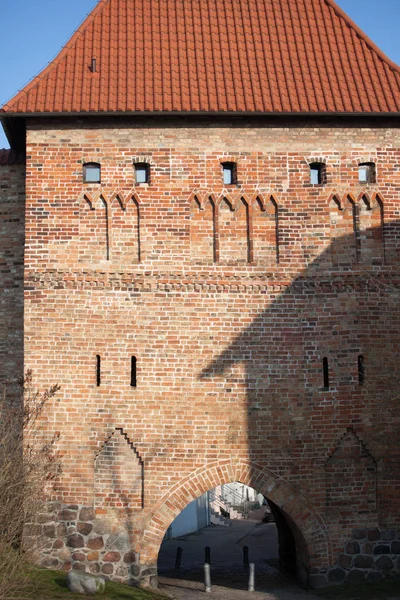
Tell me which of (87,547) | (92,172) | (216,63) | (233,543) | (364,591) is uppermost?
(216,63)

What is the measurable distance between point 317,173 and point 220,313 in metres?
3.13

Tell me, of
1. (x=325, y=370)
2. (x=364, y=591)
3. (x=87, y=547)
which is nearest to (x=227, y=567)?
(x=364, y=591)

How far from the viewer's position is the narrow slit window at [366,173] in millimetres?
15438

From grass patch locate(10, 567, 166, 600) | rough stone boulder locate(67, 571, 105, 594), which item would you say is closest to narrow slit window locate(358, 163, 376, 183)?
grass patch locate(10, 567, 166, 600)

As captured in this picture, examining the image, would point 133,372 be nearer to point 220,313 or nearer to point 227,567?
point 220,313

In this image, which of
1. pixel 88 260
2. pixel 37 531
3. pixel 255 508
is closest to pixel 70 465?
pixel 37 531

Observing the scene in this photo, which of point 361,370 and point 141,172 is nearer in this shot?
point 361,370

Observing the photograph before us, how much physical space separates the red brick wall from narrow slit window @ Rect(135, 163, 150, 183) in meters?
0.17

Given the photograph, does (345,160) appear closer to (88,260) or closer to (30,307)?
(88,260)

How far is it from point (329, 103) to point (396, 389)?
5139mm

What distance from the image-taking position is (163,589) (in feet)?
47.7

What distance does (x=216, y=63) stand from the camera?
1612cm

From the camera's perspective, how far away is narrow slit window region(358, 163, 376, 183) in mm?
15438

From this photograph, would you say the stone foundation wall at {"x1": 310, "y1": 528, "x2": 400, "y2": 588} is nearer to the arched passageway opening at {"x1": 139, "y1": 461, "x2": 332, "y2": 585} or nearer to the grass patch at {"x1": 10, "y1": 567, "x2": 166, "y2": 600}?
the arched passageway opening at {"x1": 139, "y1": 461, "x2": 332, "y2": 585}
